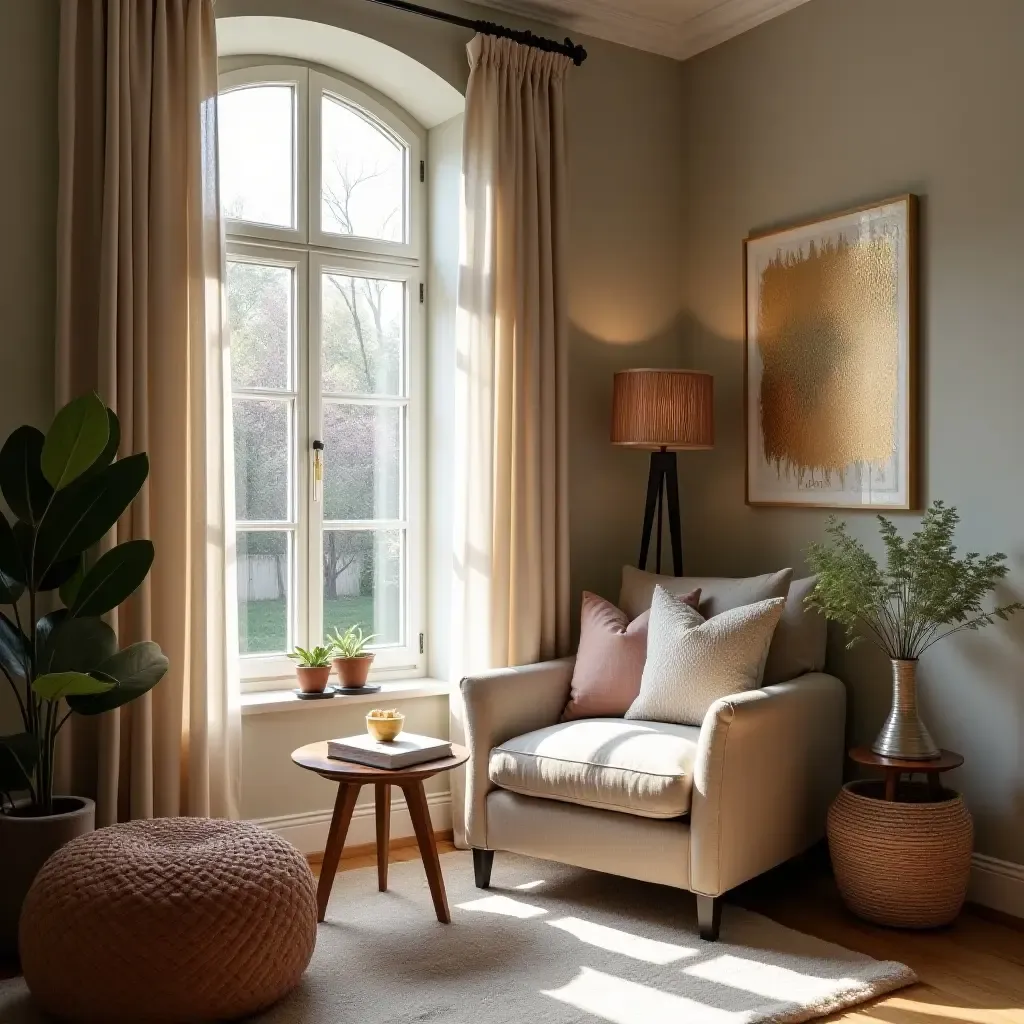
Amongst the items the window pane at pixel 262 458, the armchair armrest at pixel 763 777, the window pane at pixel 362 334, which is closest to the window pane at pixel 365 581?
the window pane at pixel 262 458

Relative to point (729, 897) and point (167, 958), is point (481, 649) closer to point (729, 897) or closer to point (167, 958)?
point (729, 897)

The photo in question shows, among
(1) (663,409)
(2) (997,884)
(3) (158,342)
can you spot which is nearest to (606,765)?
(2) (997,884)

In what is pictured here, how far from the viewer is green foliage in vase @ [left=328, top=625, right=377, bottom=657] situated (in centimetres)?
379

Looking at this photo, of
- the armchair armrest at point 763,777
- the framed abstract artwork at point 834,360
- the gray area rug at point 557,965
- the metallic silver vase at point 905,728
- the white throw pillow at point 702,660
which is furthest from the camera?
the framed abstract artwork at point 834,360

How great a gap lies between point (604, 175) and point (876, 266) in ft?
3.73

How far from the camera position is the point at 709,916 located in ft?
9.54

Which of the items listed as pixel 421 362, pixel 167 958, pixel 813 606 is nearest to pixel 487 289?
pixel 421 362

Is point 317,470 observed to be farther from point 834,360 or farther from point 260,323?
point 834,360

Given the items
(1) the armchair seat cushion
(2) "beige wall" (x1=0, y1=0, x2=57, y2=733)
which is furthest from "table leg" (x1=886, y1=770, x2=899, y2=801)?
(2) "beige wall" (x1=0, y1=0, x2=57, y2=733)

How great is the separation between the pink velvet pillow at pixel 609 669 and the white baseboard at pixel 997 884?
1098 millimetres

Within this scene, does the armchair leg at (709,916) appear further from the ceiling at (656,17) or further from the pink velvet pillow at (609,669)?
the ceiling at (656,17)

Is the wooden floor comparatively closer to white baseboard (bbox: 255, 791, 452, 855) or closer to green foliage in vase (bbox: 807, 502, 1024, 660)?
white baseboard (bbox: 255, 791, 452, 855)

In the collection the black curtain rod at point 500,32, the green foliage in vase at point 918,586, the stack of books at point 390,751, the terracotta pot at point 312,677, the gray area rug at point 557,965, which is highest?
the black curtain rod at point 500,32

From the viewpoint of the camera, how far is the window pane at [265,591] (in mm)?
3768
